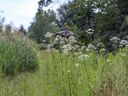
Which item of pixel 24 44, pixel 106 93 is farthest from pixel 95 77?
pixel 24 44

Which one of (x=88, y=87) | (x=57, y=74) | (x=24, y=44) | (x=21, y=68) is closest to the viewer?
(x=88, y=87)

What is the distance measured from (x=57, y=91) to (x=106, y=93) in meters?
1.69

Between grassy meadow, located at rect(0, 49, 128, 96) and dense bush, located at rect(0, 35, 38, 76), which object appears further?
dense bush, located at rect(0, 35, 38, 76)

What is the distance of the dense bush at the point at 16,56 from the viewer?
1117 cm

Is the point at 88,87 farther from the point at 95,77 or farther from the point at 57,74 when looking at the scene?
the point at 57,74

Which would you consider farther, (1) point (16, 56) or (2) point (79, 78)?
(1) point (16, 56)

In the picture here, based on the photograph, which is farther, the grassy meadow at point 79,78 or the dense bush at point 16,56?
the dense bush at point 16,56

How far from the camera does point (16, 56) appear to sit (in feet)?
38.7

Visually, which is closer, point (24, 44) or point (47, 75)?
point (47, 75)

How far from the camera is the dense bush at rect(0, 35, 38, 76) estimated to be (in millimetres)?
11174

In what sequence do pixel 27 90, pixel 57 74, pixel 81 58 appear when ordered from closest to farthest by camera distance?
1. pixel 81 58
2. pixel 57 74
3. pixel 27 90

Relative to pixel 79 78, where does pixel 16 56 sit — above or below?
above

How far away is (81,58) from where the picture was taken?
20.2ft

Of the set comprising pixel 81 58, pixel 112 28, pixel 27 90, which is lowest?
pixel 27 90
